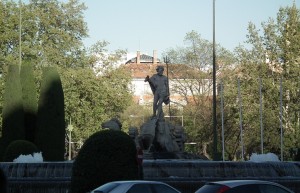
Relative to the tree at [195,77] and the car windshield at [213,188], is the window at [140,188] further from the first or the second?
the tree at [195,77]

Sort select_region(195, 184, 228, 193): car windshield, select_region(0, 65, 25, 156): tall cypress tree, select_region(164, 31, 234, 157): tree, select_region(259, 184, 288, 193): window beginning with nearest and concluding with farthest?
select_region(195, 184, 228, 193): car windshield
select_region(259, 184, 288, 193): window
select_region(0, 65, 25, 156): tall cypress tree
select_region(164, 31, 234, 157): tree

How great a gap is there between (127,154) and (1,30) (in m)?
41.3

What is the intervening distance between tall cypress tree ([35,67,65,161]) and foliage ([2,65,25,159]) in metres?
1.17

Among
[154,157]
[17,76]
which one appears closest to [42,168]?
[154,157]

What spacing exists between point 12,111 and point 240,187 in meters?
33.6

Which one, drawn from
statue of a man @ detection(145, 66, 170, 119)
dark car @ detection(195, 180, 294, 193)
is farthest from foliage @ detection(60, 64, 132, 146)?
Result: dark car @ detection(195, 180, 294, 193)

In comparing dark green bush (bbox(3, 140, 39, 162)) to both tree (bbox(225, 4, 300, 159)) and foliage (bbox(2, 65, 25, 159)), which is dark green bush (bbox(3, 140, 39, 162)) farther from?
tree (bbox(225, 4, 300, 159))

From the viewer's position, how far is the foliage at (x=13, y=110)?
45906 millimetres

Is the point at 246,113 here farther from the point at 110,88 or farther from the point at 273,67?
the point at 110,88

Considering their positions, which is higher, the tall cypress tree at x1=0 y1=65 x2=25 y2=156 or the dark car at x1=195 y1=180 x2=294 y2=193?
the tall cypress tree at x1=0 y1=65 x2=25 y2=156

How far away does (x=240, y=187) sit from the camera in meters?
14.8

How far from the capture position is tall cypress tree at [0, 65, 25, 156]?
45875 mm

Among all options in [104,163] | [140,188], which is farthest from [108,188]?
[104,163]

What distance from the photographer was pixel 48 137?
45.7 m
